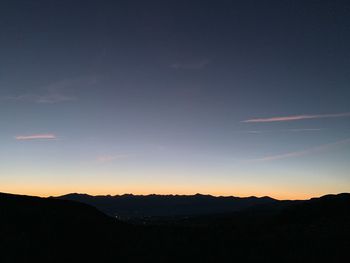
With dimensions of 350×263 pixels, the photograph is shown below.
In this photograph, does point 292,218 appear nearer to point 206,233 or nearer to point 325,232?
point 325,232

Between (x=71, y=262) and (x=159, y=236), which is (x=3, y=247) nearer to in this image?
(x=71, y=262)

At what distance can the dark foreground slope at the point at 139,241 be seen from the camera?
29922 millimetres

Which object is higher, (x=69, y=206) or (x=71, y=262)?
(x=69, y=206)

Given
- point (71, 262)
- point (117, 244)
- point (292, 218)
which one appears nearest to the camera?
point (71, 262)

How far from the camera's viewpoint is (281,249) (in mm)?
32188

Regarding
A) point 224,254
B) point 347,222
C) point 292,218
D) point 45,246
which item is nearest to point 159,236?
point 224,254

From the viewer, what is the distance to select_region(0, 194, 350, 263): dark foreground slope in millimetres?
29922

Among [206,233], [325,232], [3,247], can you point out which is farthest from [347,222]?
[3,247]

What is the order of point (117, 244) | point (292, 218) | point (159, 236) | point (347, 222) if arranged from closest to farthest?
point (117, 244) < point (159, 236) < point (347, 222) < point (292, 218)

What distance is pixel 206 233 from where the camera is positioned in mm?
38375

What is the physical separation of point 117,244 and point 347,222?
91.7 ft

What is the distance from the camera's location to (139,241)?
34.1 metres

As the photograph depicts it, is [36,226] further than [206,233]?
No

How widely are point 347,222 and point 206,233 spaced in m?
18.6
